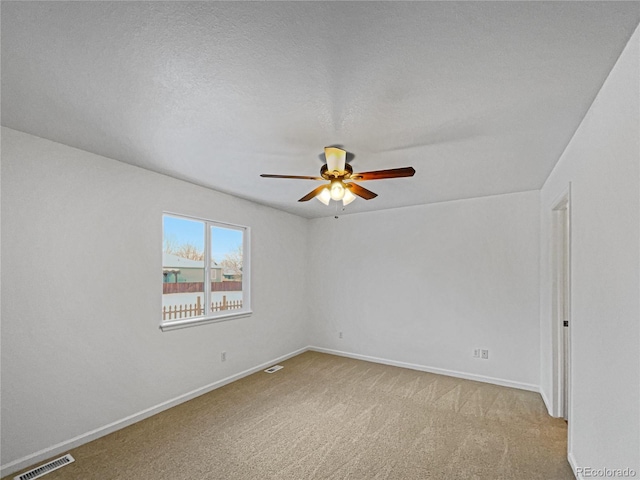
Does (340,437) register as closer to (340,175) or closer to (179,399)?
(179,399)

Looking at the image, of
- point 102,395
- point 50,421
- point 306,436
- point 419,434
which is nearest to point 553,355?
point 419,434

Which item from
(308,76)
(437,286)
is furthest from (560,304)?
(308,76)

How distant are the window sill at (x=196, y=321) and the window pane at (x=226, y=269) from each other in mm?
153

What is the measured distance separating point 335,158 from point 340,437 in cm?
239

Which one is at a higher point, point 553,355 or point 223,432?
point 553,355

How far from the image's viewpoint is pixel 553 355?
10.4 ft

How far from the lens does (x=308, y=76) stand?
1.67 metres

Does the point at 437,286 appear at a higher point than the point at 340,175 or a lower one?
lower

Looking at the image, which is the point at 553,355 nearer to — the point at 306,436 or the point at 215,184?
the point at 306,436

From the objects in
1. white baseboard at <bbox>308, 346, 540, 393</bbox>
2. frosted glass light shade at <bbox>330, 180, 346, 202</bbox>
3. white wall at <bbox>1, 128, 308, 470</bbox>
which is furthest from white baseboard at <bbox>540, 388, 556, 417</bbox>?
white wall at <bbox>1, 128, 308, 470</bbox>

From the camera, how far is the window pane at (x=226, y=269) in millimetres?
4152

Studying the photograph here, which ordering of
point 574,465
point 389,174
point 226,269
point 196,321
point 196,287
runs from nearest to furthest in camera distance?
point 574,465 → point 389,174 → point 196,321 → point 196,287 → point 226,269

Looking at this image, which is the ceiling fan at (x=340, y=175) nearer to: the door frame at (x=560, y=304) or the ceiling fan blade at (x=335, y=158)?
the ceiling fan blade at (x=335, y=158)

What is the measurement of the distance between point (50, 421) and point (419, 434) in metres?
3.02
